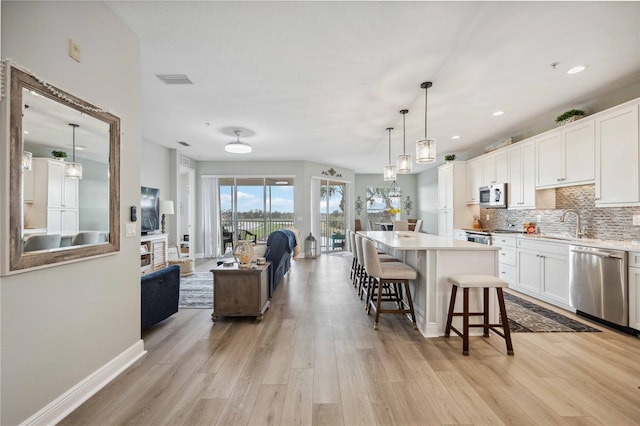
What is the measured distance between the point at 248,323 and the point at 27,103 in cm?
261

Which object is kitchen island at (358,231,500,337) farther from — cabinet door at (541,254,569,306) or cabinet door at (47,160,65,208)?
cabinet door at (47,160,65,208)

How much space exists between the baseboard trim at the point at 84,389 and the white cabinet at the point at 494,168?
19.5 feet

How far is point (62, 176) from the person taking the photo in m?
1.75

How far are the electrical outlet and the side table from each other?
220cm

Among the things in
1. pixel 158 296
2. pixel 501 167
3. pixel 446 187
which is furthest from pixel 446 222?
pixel 158 296

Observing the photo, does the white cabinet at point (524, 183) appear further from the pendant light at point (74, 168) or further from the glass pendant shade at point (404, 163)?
the pendant light at point (74, 168)

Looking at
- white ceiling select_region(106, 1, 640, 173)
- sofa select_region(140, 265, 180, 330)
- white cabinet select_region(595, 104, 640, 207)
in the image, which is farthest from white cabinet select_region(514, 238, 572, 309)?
sofa select_region(140, 265, 180, 330)

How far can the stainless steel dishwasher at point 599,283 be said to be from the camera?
2762mm

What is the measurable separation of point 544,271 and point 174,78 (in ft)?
17.4

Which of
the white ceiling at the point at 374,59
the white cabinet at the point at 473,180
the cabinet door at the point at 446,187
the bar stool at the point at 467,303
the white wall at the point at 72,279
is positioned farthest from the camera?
the cabinet door at the point at 446,187

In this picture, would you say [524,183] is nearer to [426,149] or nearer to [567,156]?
[567,156]

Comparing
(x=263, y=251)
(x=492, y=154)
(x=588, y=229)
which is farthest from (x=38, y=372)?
(x=492, y=154)

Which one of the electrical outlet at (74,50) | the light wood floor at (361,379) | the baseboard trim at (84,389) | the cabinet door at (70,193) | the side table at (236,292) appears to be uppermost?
the electrical outlet at (74,50)

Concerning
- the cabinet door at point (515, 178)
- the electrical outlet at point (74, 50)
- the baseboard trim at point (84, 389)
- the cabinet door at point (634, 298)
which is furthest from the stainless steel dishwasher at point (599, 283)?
the electrical outlet at point (74, 50)
